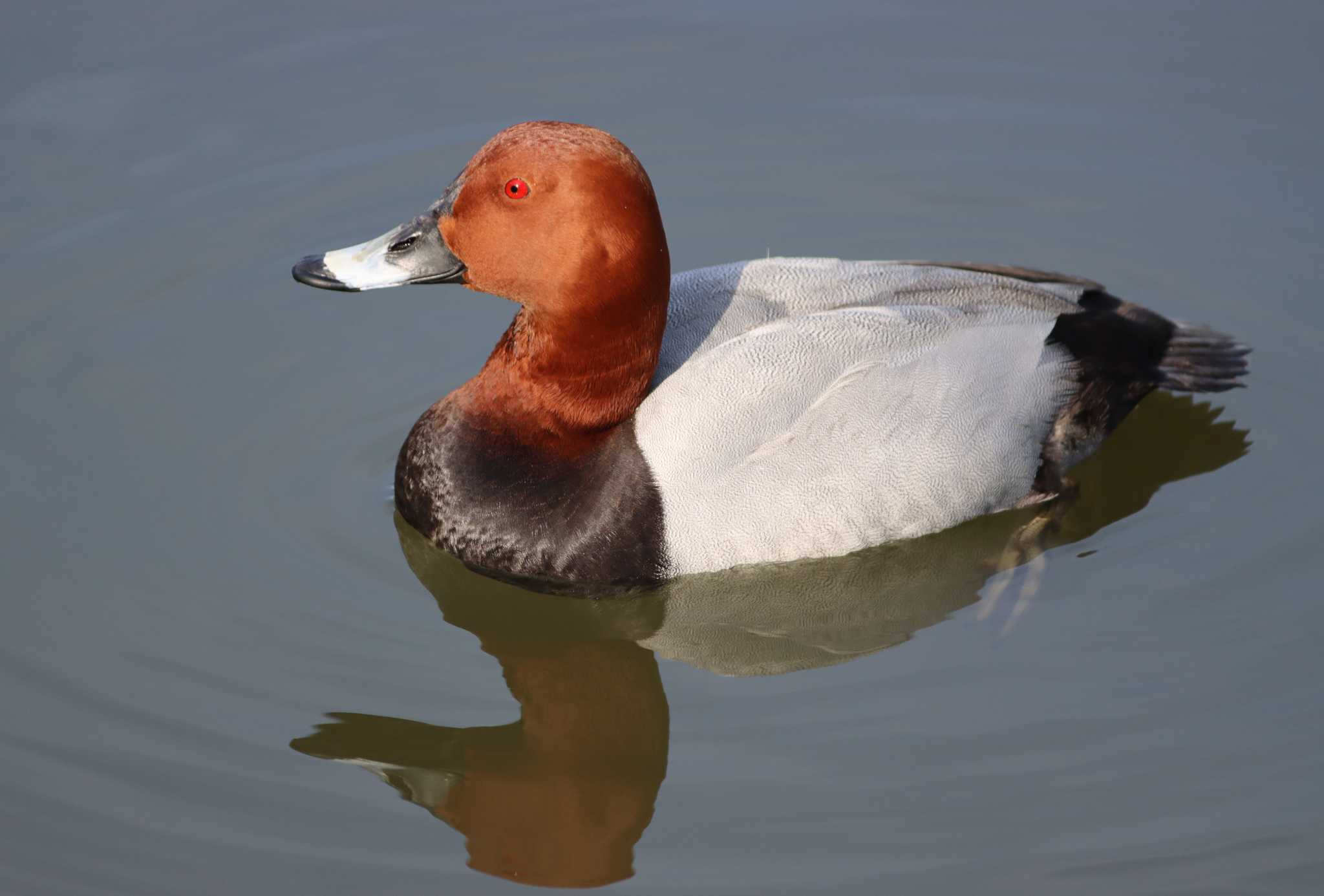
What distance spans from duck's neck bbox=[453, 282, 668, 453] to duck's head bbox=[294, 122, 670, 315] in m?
0.07

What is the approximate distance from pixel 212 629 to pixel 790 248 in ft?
10.3

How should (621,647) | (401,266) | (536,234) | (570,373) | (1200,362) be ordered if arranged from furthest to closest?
(1200,362), (621,647), (570,373), (401,266), (536,234)

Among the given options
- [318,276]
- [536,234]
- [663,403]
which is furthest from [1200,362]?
[318,276]

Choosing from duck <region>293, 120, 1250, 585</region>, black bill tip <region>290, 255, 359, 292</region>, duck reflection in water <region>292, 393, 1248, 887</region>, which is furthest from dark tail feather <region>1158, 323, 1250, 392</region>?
black bill tip <region>290, 255, 359, 292</region>

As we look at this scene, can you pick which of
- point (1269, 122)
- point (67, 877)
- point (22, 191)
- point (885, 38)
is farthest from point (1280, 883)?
point (22, 191)

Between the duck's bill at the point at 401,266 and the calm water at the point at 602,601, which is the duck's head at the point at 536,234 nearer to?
the duck's bill at the point at 401,266

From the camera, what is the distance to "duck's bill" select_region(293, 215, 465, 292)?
213 inches

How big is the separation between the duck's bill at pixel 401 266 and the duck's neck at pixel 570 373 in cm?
32

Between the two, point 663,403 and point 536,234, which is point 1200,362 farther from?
point 536,234

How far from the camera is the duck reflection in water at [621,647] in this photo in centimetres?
497

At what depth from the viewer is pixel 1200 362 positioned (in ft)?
21.0

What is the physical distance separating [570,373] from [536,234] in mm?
510

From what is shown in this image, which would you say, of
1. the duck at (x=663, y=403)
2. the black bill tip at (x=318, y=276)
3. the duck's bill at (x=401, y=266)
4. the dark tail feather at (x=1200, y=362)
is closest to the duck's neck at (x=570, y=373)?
the duck at (x=663, y=403)

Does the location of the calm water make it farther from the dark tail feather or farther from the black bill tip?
the black bill tip
